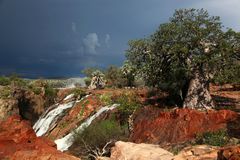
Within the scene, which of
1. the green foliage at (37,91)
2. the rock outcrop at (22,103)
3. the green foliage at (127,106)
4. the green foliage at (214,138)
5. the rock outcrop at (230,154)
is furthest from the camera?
the green foliage at (37,91)

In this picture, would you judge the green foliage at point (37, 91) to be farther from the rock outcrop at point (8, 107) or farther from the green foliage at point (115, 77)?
the green foliage at point (115, 77)

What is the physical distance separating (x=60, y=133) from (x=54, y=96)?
3002 centimetres

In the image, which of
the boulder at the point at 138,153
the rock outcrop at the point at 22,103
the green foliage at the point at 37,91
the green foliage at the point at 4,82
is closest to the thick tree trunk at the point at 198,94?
the boulder at the point at 138,153

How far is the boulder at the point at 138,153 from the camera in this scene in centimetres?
2222

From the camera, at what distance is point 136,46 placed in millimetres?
38094

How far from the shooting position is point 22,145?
923 inches

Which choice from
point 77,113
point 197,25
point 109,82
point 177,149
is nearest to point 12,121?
point 177,149

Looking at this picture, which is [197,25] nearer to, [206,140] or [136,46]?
[136,46]

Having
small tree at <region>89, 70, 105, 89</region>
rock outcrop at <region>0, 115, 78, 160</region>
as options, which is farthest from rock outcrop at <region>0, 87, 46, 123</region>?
rock outcrop at <region>0, 115, 78, 160</region>

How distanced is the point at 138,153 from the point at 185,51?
44.1 ft

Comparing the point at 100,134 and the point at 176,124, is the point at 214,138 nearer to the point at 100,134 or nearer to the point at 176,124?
the point at 176,124

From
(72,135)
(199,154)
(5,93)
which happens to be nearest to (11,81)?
(5,93)

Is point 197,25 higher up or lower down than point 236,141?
higher up

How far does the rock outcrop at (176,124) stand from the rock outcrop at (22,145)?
9.83 metres
